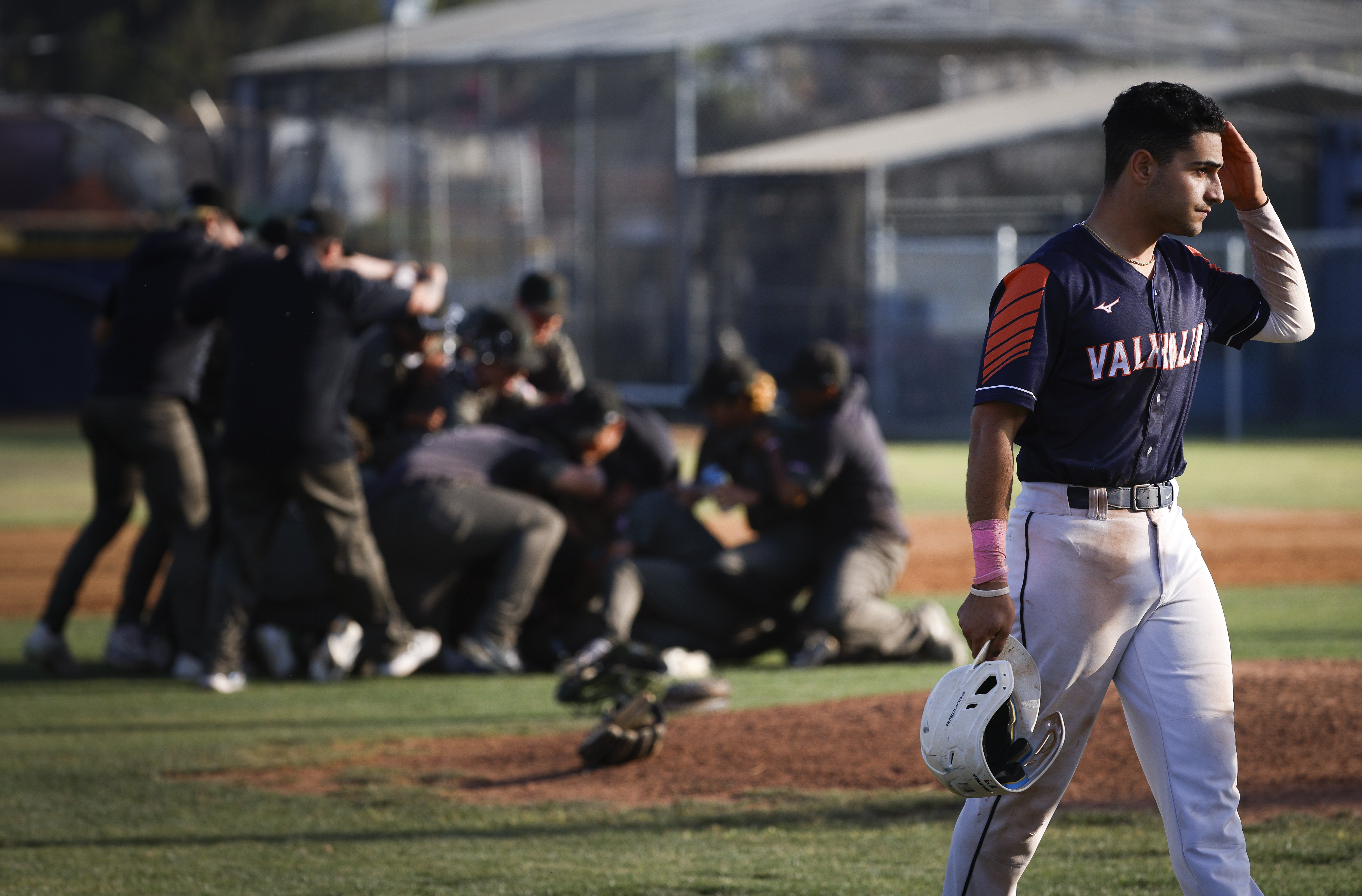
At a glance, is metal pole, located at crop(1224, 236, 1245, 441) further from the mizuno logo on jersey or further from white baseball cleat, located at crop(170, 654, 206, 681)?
the mizuno logo on jersey

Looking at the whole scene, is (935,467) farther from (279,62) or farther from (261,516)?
(279,62)

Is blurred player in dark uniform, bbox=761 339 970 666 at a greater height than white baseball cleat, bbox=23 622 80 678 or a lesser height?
greater

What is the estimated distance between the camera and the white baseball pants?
321 centimetres

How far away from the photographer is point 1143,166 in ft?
10.7

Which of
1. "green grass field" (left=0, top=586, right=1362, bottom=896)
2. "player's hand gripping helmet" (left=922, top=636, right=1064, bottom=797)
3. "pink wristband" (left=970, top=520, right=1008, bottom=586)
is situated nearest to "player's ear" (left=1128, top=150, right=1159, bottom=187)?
"pink wristband" (left=970, top=520, right=1008, bottom=586)

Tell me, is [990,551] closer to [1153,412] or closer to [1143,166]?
[1153,412]

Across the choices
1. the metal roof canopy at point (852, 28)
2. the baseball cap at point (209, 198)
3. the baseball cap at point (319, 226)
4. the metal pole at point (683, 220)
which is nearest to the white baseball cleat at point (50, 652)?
the baseball cap at point (209, 198)

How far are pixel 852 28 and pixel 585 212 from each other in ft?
15.9

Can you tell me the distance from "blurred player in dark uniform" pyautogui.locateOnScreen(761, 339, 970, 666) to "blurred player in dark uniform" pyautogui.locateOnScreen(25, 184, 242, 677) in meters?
2.88

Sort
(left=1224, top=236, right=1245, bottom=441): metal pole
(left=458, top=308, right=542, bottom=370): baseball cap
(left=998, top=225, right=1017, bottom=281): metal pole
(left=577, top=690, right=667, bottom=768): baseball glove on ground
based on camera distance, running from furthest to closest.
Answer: (left=998, top=225, right=1017, bottom=281): metal pole < (left=1224, top=236, right=1245, bottom=441): metal pole < (left=458, top=308, right=542, bottom=370): baseball cap < (left=577, top=690, right=667, bottom=768): baseball glove on ground

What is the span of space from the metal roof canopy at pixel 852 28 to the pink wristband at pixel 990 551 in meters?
18.3

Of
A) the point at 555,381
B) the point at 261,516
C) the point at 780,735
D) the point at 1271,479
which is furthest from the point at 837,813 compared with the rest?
the point at 1271,479

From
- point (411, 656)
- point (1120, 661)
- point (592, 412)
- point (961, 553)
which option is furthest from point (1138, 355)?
point (961, 553)

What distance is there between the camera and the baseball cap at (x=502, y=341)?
8.16m
